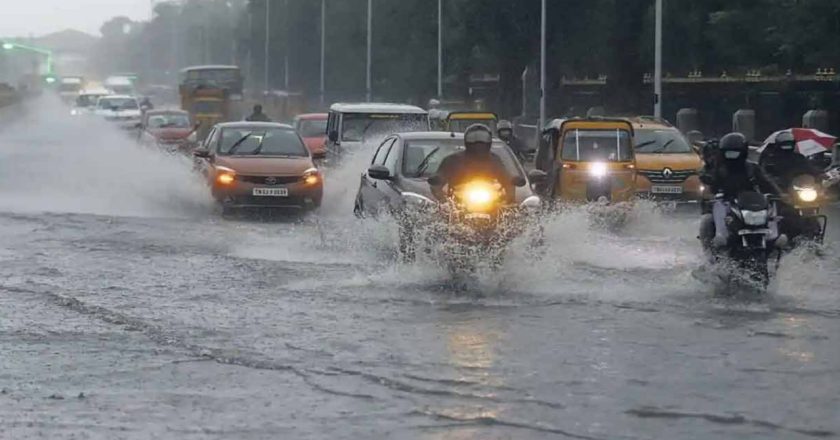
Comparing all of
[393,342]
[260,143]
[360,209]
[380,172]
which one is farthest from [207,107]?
[393,342]

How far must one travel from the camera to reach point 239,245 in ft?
63.2

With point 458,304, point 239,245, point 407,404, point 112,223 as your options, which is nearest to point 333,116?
point 112,223

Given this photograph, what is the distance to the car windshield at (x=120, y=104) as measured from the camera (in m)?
65.9

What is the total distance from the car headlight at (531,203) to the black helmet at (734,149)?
2226 mm

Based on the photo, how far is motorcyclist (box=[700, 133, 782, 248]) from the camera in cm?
1380

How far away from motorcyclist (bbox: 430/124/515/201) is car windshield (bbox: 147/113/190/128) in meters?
30.5

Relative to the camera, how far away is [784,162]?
673 inches

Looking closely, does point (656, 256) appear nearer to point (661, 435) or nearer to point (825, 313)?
point (825, 313)

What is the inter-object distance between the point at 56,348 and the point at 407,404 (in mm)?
3169

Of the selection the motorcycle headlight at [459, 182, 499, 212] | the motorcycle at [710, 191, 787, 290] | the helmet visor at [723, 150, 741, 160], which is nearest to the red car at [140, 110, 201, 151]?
the motorcycle headlight at [459, 182, 499, 212]

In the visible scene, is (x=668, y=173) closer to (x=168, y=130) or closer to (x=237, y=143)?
(x=237, y=143)

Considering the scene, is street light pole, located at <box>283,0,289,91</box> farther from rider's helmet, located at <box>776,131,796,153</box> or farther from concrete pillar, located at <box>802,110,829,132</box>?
rider's helmet, located at <box>776,131,796,153</box>

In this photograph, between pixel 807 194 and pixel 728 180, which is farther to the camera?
pixel 807 194

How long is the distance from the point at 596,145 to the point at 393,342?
44.3ft
